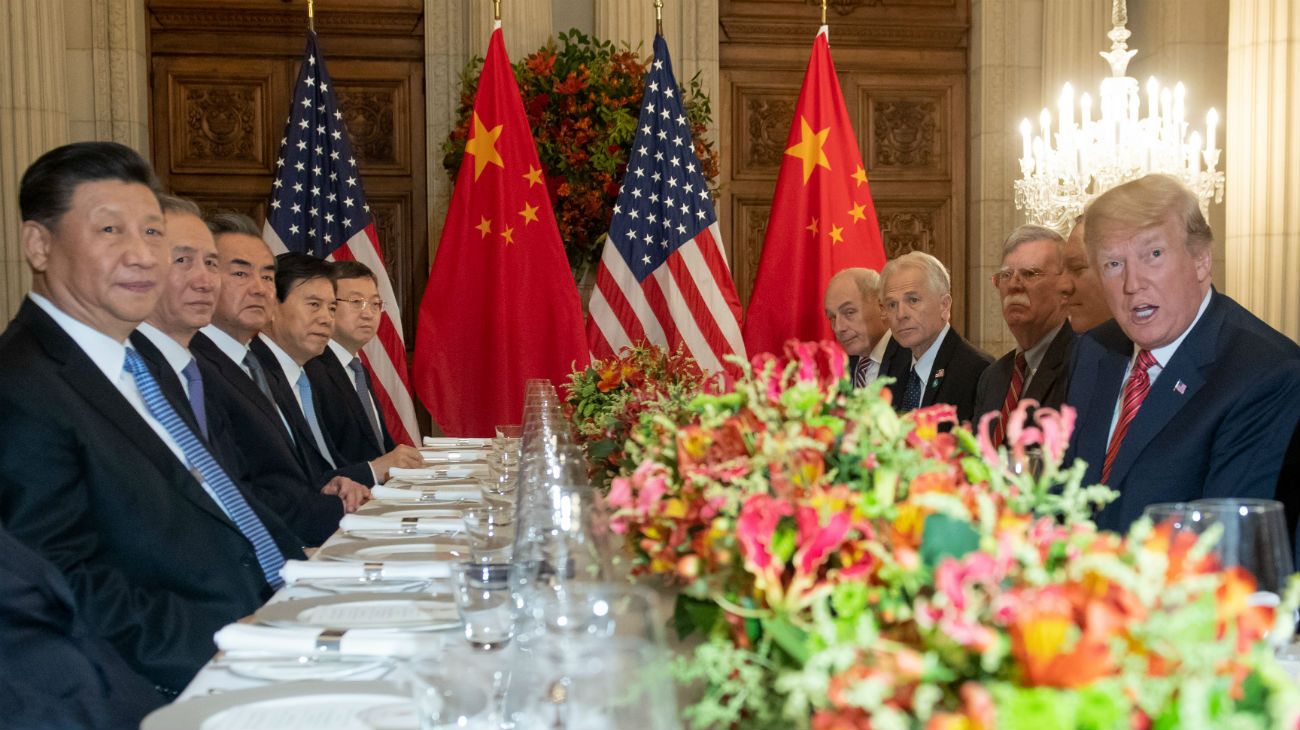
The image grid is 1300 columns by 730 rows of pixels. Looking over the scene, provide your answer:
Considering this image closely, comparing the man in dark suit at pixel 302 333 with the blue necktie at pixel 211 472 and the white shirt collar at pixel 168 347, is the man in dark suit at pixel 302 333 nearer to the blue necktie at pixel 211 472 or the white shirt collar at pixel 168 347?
the white shirt collar at pixel 168 347

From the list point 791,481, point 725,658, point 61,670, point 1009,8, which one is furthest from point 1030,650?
point 1009,8

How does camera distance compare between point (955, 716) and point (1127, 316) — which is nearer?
point (955, 716)

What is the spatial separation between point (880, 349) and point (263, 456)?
9.51 feet

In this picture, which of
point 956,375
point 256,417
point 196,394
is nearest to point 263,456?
point 256,417

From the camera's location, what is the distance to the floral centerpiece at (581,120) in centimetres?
624

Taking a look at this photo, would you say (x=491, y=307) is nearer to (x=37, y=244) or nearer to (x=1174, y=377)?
(x=37, y=244)

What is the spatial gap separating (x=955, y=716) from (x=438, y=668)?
0.53 metres

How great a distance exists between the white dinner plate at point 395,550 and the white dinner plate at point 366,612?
0.27m

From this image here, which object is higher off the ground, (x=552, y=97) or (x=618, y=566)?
(x=552, y=97)

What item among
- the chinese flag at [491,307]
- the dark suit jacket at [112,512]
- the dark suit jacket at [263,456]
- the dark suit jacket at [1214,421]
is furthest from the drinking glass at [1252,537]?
the chinese flag at [491,307]

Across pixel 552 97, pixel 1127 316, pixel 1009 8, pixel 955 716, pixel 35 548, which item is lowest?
pixel 35 548

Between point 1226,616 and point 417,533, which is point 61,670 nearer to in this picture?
point 417,533

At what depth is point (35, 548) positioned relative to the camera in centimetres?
217

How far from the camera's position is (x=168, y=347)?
3.24 metres
